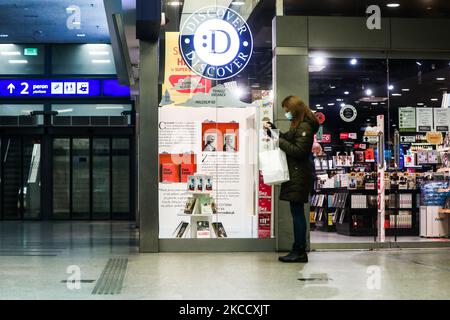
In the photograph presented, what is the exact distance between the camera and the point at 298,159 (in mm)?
7438

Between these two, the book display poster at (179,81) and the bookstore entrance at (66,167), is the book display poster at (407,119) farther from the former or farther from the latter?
the bookstore entrance at (66,167)

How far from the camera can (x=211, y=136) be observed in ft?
28.6

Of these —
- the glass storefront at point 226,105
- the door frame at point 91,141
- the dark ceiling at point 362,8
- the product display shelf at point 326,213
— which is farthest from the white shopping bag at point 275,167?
the door frame at point 91,141

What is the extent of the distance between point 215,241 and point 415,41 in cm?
348

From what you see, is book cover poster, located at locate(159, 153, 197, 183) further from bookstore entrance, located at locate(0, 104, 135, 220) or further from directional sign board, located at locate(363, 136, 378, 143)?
bookstore entrance, located at locate(0, 104, 135, 220)

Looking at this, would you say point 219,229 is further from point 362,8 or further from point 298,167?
point 362,8

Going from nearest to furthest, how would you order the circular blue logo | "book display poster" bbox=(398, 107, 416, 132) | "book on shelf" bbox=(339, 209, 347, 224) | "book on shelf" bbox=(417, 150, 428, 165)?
1. the circular blue logo
2. "book display poster" bbox=(398, 107, 416, 132)
3. "book on shelf" bbox=(417, 150, 428, 165)
4. "book on shelf" bbox=(339, 209, 347, 224)

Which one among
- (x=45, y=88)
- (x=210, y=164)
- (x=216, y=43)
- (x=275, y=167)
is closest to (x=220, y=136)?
(x=210, y=164)

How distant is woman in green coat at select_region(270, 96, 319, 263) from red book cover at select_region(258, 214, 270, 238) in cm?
129

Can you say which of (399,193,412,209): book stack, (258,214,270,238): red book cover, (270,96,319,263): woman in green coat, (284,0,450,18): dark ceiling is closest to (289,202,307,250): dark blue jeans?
(270,96,319,263): woman in green coat

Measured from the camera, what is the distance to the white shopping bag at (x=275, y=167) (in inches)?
290

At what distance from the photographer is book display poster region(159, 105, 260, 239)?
8.67 metres

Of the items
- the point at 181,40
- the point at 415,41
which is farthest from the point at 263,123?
the point at 415,41
